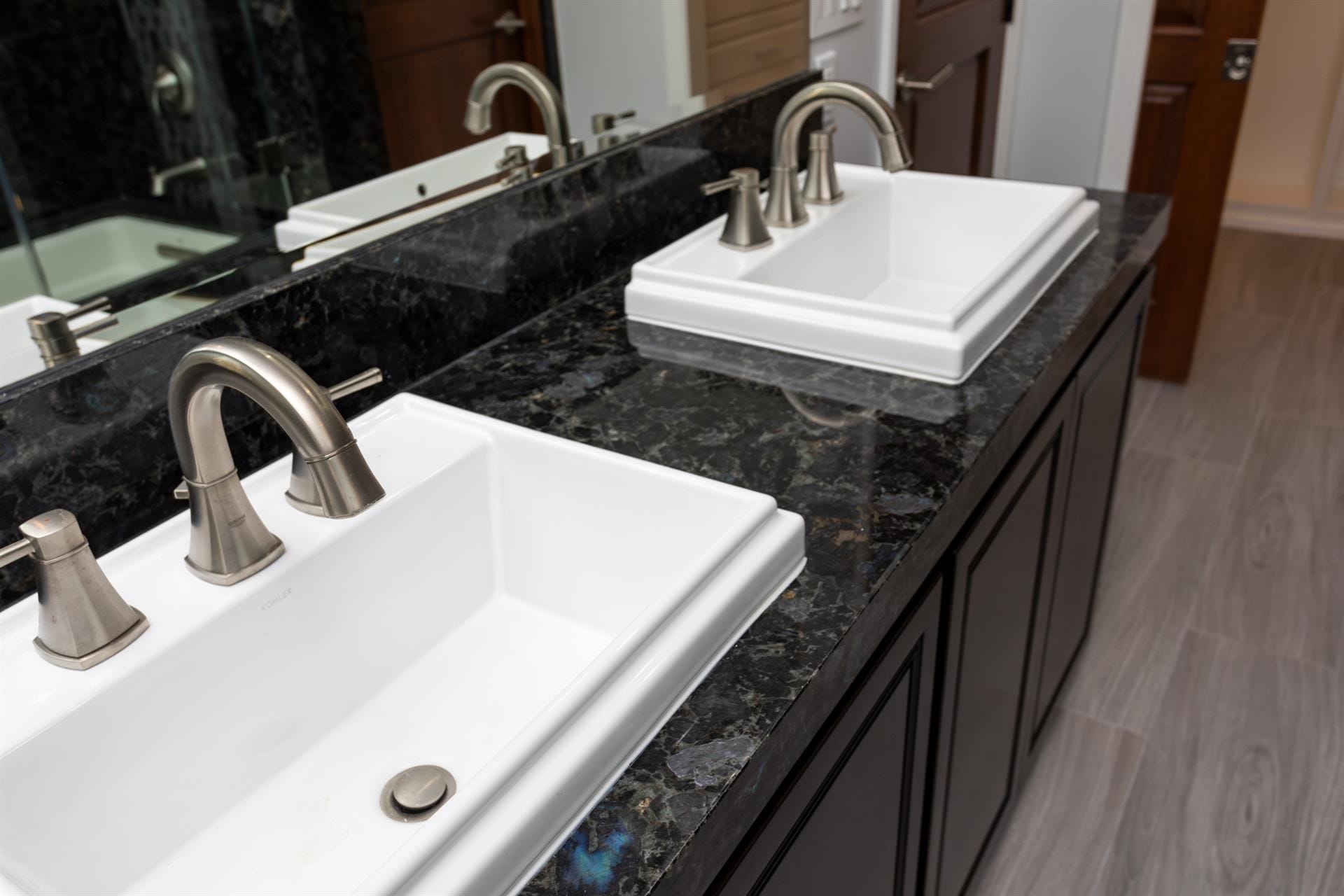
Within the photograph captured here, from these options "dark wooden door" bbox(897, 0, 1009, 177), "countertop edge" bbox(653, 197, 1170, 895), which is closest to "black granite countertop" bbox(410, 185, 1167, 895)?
"countertop edge" bbox(653, 197, 1170, 895)

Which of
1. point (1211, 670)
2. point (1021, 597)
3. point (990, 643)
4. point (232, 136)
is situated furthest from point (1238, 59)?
point (232, 136)

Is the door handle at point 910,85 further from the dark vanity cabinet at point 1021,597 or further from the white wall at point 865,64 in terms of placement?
the dark vanity cabinet at point 1021,597

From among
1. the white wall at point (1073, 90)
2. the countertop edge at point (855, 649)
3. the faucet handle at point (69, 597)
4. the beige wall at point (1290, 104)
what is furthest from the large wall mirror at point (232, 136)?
the beige wall at point (1290, 104)

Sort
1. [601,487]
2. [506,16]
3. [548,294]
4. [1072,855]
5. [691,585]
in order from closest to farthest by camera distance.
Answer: [691,585] < [601,487] < [506,16] < [548,294] < [1072,855]

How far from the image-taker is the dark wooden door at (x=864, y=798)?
0.83 metres

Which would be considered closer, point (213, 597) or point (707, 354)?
point (213, 597)

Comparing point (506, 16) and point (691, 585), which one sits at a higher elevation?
point (506, 16)

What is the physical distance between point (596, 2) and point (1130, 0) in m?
1.83

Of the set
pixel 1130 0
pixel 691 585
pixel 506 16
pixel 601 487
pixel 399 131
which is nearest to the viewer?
pixel 691 585

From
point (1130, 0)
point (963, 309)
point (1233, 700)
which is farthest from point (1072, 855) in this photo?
point (1130, 0)

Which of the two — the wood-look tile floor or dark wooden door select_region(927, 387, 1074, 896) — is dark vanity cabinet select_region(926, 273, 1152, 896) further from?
the wood-look tile floor

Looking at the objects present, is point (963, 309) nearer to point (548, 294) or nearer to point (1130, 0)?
point (548, 294)

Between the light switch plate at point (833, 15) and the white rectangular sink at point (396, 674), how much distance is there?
4.04ft

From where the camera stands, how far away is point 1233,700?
196cm
